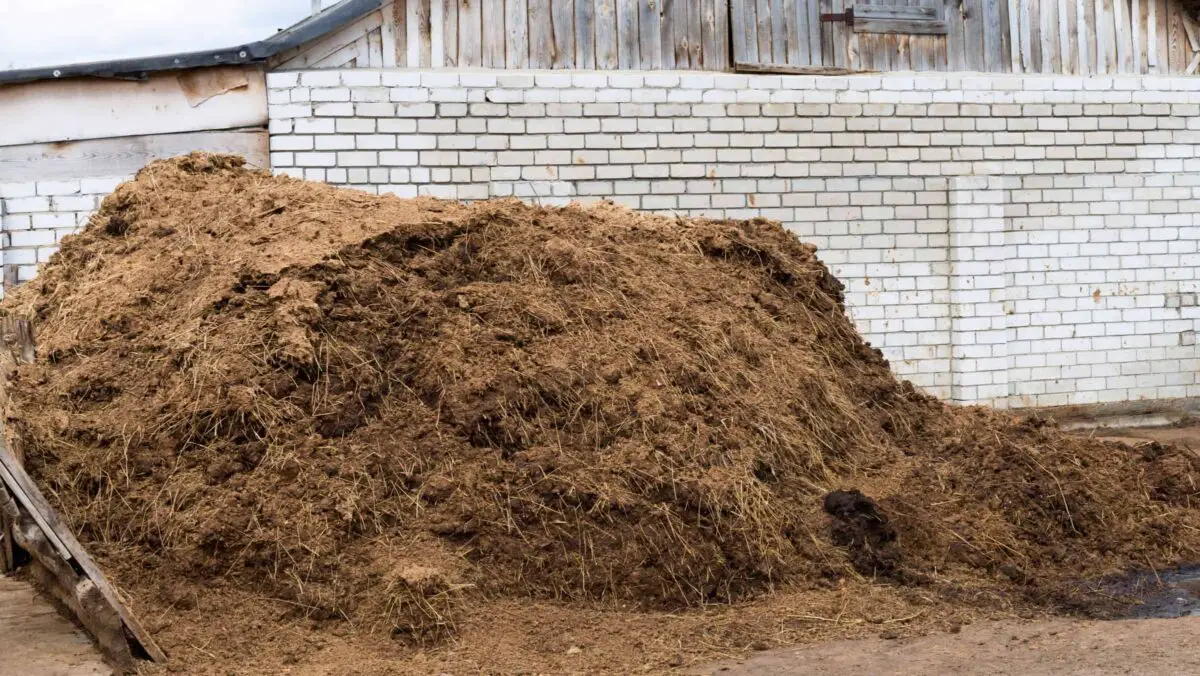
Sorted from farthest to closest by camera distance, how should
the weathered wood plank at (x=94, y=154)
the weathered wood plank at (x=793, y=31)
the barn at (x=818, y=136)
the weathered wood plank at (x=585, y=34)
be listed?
the weathered wood plank at (x=793, y=31)
the weathered wood plank at (x=585, y=34)
the barn at (x=818, y=136)
the weathered wood plank at (x=94, y=154)

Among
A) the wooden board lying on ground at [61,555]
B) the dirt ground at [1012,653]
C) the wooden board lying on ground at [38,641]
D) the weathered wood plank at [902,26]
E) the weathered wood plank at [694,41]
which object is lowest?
the dirt ground at [1012,653]

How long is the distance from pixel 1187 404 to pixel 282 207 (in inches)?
397

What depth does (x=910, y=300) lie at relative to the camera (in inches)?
457

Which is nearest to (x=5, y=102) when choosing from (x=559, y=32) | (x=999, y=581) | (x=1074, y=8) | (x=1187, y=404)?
(x=559, y=32)

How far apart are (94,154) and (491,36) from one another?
342 centimetres

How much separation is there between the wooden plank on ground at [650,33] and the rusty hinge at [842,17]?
1.77 m

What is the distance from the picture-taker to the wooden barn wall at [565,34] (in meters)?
10.2

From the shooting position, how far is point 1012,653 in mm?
4961

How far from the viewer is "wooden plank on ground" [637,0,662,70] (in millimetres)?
10820

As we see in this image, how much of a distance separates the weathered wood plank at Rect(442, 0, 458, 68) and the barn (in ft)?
0.11

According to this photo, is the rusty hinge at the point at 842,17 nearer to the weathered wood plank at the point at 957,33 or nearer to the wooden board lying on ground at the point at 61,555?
the weathered wood plank at the point at 957,33

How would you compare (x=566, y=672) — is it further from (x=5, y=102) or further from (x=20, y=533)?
(x=5, y=102)

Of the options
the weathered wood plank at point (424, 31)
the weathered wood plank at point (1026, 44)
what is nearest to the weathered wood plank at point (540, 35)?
the weathered wood plank at point (424, 31)

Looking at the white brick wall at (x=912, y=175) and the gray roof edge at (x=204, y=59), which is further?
the white brick wall at (x=912, y=175)
